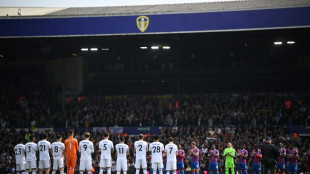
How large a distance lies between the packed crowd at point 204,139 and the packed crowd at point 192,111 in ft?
4.95

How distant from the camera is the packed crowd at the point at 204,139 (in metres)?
29.4

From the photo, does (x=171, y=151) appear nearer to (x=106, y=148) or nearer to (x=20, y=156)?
(x=106, y=148)

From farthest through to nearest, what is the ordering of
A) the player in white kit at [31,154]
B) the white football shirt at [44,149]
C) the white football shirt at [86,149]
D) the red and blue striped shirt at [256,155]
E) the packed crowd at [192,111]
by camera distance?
the packed crowd at [192,111] < the red and blue striped shirt at [256,155] < the player in white kit at [31,154] < the white football shirt at [44,149] < the white football shirt at [86,149]

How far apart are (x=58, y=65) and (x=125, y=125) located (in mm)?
11312

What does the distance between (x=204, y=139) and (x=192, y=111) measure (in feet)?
20.1

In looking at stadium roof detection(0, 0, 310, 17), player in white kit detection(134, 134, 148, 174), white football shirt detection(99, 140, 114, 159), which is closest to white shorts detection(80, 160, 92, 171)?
white football shirt detection(99, 140, 114, 159)

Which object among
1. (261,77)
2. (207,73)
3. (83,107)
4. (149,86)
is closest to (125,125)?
(83,107)

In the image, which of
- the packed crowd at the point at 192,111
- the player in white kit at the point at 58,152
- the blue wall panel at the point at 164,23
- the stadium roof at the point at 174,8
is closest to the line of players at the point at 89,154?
the player in white kit at the point at 58,152

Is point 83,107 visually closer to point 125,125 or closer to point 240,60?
point 125,125

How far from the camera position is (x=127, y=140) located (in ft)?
108

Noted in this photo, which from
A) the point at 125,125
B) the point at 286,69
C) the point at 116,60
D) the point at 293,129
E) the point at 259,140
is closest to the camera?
the point at 259,140

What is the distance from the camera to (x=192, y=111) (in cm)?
3831

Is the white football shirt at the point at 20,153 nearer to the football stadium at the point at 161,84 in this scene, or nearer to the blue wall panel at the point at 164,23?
the football stadium at the point at 161,84

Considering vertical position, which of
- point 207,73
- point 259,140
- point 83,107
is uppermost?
point 207,73
